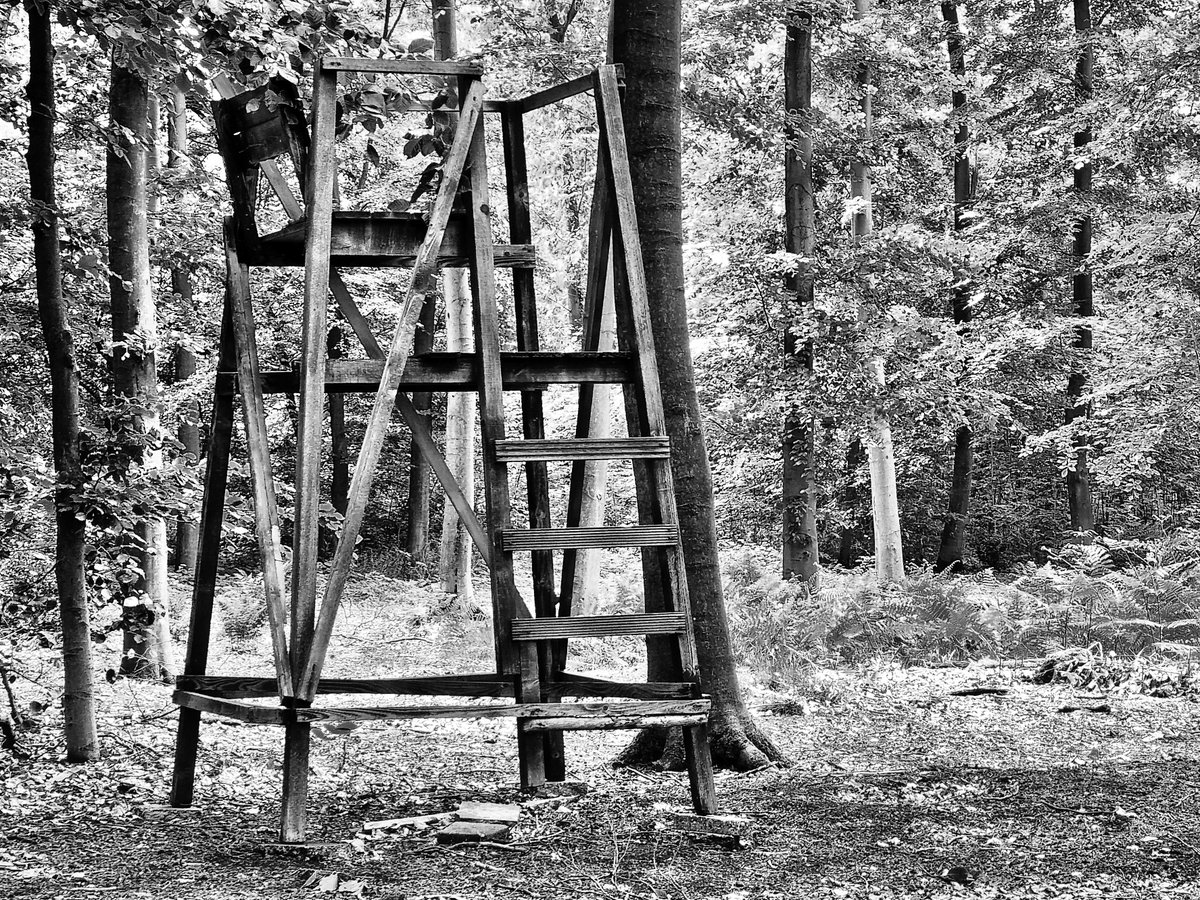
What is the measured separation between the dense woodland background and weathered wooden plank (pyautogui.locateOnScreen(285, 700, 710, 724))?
2146 mm

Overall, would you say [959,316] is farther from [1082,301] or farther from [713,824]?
[713,824]

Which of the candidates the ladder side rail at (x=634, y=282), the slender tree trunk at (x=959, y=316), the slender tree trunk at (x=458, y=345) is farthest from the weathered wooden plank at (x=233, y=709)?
the slender tree trunk at (x=959, y=316)

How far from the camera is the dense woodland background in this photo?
6457mm

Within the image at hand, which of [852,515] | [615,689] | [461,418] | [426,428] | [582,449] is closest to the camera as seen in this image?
[582,449]

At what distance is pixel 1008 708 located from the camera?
836 centimetres

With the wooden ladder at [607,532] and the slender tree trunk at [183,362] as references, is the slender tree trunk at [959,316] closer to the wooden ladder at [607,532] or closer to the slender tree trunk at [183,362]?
the slender tree trunk at [183,362]

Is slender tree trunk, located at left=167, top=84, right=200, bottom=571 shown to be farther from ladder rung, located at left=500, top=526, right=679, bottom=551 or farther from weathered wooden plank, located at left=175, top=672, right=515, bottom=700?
ladder rung, located at left=500, top=526, right=679, bottom=551

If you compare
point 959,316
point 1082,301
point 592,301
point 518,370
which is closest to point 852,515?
point 959,316

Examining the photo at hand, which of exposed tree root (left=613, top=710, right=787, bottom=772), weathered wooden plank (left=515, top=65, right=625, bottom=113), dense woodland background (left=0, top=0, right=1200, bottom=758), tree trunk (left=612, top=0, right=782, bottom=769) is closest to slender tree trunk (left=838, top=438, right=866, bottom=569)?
dense woodland background (left=0, top=0, right=1200, bottom=758)

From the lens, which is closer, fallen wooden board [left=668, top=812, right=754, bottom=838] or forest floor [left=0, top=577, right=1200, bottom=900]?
forest floor [left=0, top=577, right=1200, bottom=900]

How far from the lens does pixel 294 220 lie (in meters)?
5.85

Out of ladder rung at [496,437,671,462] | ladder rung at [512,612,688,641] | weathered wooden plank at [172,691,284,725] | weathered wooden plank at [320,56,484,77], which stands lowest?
weathered wooden plank at [172,691,284,725]

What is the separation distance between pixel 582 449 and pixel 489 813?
68.6 inches

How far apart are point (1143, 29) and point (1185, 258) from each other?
7567 mm
